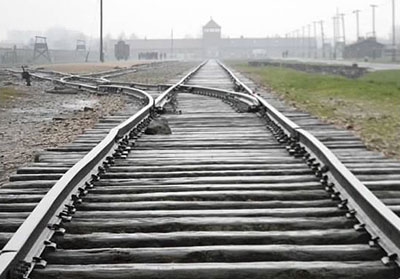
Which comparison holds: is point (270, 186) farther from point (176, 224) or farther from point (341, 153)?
point (341, 153)

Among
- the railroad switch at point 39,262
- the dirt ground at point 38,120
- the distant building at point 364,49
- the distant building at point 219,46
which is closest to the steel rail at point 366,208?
the railroad switch at point 39,262

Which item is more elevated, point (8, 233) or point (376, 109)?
point (376, 109)

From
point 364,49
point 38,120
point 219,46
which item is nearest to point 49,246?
point 38,120

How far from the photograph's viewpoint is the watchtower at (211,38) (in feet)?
525

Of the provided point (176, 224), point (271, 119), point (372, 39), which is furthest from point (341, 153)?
point (372, 39)

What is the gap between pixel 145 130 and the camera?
7.55 metres

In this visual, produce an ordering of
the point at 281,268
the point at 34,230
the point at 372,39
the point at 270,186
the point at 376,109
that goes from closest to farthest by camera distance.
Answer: the point at 281,268, the point at 34,230, the point at 270,186, the point at 376,109, the point at 372,39

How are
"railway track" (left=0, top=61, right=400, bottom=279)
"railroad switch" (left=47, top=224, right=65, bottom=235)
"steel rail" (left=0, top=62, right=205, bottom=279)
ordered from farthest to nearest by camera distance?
"railroad switch" (left=47, top=224, right=65, bottom=235)
"railway track" (left=0, top=61, right=400, bottom=279)
"steel rail" (left=0, top=62, right=205, bottom=279)

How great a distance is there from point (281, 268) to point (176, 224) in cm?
91

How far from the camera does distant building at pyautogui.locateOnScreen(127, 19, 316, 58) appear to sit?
159 metres

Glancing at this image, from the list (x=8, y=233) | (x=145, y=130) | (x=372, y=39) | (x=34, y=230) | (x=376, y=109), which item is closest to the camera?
(x=34, y=230)

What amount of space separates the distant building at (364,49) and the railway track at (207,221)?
89.6 metres

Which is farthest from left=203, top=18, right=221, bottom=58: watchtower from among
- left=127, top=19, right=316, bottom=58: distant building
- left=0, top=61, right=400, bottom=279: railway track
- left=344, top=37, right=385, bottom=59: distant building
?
left=0, top=61, right=400, bottom=279: railway track

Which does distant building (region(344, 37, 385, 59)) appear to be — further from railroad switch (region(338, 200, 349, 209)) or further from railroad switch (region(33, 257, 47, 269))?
railroad switch (region(33, 257, 47, 269))
